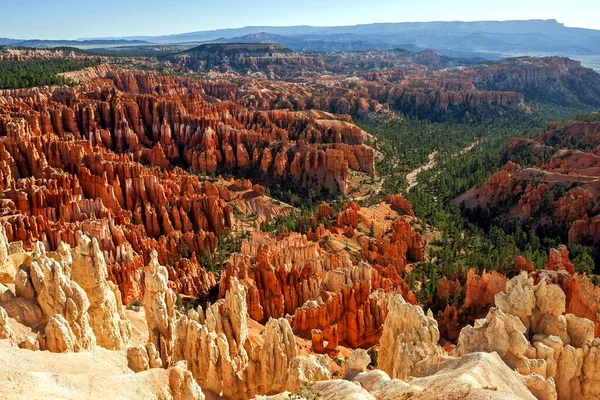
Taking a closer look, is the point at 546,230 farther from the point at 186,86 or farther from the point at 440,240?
the point at 186,86

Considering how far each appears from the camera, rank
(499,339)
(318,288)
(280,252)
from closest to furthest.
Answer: (499,339) → (318,288) → (280,252)

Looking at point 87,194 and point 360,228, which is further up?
point 87,194

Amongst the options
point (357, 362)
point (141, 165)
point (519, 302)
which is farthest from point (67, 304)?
point (141, 165)

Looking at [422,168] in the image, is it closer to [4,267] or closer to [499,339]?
A: [499,339]

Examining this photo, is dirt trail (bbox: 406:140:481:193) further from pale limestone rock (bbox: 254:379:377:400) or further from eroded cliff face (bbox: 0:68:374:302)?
pale limestone rock (bbox: 254:379:377:400)

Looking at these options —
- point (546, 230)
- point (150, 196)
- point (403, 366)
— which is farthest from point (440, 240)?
point (403, 366)

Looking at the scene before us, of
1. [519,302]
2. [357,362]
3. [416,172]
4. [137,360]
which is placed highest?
[137,360]

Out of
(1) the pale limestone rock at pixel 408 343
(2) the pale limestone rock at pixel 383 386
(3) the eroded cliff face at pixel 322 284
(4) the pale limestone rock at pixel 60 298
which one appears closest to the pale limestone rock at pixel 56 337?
(4) the pale limestone rock at pixel 60 298

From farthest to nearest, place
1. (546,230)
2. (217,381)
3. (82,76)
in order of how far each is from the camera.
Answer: (82,76)
(546,230)
(217,381)
